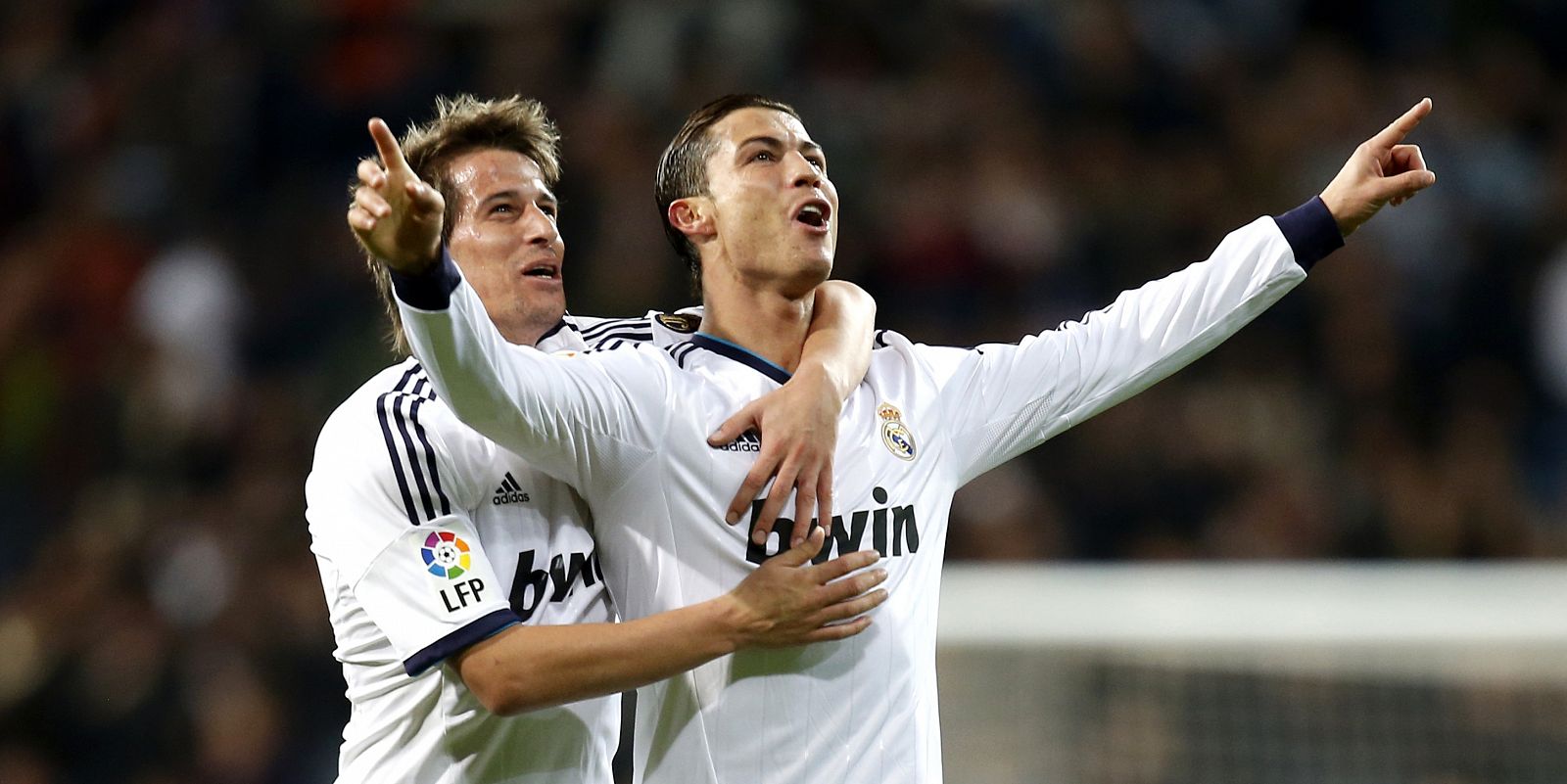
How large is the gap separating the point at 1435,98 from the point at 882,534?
679 centimetres

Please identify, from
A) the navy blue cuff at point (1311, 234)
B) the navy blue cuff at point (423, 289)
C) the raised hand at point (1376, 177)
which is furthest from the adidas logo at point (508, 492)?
the raised hand at point (1376, 177)

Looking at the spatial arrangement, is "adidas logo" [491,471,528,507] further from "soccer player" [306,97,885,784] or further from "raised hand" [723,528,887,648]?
"raised hand" [723,528,887,648]

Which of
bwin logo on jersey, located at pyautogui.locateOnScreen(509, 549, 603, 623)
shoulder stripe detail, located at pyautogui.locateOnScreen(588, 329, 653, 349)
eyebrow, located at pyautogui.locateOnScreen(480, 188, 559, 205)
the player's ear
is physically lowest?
bwin logo on jersey, located at pyautogui.locateOnScreen(509, 549, 603, 623)

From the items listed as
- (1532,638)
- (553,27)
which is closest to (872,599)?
(1532,638)

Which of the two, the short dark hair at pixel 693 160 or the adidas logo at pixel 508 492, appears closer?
the adidas logo at pixel 508 492

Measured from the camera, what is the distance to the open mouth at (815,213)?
3.85 metres

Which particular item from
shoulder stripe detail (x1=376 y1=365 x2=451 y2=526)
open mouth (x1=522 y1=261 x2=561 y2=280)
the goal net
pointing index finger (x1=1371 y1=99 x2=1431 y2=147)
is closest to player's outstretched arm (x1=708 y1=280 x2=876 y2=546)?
shoulder stripe detail (x1=376 y1=365 x2=451 y2=526)

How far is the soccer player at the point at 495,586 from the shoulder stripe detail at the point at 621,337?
0.06 ft

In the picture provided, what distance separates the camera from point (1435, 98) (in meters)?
9.32

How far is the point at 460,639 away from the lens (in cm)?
329

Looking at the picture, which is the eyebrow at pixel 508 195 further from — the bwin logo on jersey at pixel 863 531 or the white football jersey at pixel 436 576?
the bwin logo on jersey at pixel 863 531

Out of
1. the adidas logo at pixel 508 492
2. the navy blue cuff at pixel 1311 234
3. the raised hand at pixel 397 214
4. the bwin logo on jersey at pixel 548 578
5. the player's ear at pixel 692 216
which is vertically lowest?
the bwin logo on jersey at pixel 548 578

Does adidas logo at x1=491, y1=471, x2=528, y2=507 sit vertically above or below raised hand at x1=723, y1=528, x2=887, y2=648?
above

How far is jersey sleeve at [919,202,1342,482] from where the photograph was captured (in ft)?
12.7
